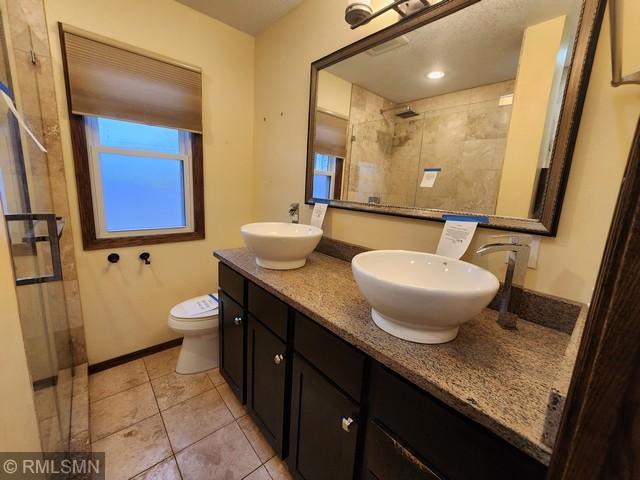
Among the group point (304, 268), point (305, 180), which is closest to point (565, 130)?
point (304, 268)

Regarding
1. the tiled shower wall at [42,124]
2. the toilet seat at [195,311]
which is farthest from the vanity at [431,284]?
the tiled shower wall at [42,124]

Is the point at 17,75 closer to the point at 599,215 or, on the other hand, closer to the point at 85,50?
the point at 85,50

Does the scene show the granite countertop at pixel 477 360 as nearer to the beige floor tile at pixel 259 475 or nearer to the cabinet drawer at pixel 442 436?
the cabinet drawer at pixel 442 436

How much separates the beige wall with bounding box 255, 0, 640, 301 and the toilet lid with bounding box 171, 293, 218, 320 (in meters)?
0.77

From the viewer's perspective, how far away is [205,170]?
1.99 meters

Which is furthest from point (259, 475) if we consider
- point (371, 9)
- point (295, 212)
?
point (371, 9)

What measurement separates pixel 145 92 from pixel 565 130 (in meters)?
2.09

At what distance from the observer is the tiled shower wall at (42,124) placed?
3.92 ft

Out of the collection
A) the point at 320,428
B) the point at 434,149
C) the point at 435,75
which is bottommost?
the point at 320,428

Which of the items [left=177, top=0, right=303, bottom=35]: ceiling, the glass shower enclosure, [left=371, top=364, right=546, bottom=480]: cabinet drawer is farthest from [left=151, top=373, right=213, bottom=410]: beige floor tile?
[left=177, top=0, right=303, bottom=35]: ceiling

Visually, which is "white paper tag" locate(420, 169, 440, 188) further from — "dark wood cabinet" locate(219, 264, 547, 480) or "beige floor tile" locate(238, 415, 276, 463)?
"beige floor tile" locate(238, 415, 276, 463)

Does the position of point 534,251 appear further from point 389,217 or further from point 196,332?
point 196,332

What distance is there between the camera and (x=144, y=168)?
5.93 ft

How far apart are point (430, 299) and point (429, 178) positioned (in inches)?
28.0
